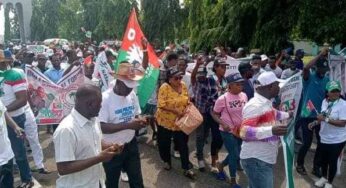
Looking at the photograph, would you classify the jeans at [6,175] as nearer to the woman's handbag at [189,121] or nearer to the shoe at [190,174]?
the woman's handbag at [189,121]

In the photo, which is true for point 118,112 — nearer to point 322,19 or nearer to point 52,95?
point 52,95

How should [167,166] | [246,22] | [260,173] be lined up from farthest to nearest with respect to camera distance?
[246,22], [167,166], [260,173]

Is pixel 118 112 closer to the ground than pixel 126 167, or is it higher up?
higher up

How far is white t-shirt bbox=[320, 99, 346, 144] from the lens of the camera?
5.95 meters

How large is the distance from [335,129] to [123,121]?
3.14m

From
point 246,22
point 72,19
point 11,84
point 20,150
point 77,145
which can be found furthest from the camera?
point 72,19

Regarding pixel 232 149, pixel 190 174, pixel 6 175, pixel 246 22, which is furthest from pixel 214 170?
pixel 246 22

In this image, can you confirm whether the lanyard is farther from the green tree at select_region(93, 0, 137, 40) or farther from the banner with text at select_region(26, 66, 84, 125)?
the green tree at select_region(93, 0, 137, 40)

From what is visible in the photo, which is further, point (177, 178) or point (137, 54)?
point (177, 178)

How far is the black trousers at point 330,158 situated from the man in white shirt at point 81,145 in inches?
150

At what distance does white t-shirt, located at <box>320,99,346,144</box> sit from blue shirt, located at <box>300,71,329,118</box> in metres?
0.79

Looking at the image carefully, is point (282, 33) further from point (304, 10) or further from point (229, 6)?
point (229, 6)

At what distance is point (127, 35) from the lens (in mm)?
6266

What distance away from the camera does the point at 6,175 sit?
15.4 feet
